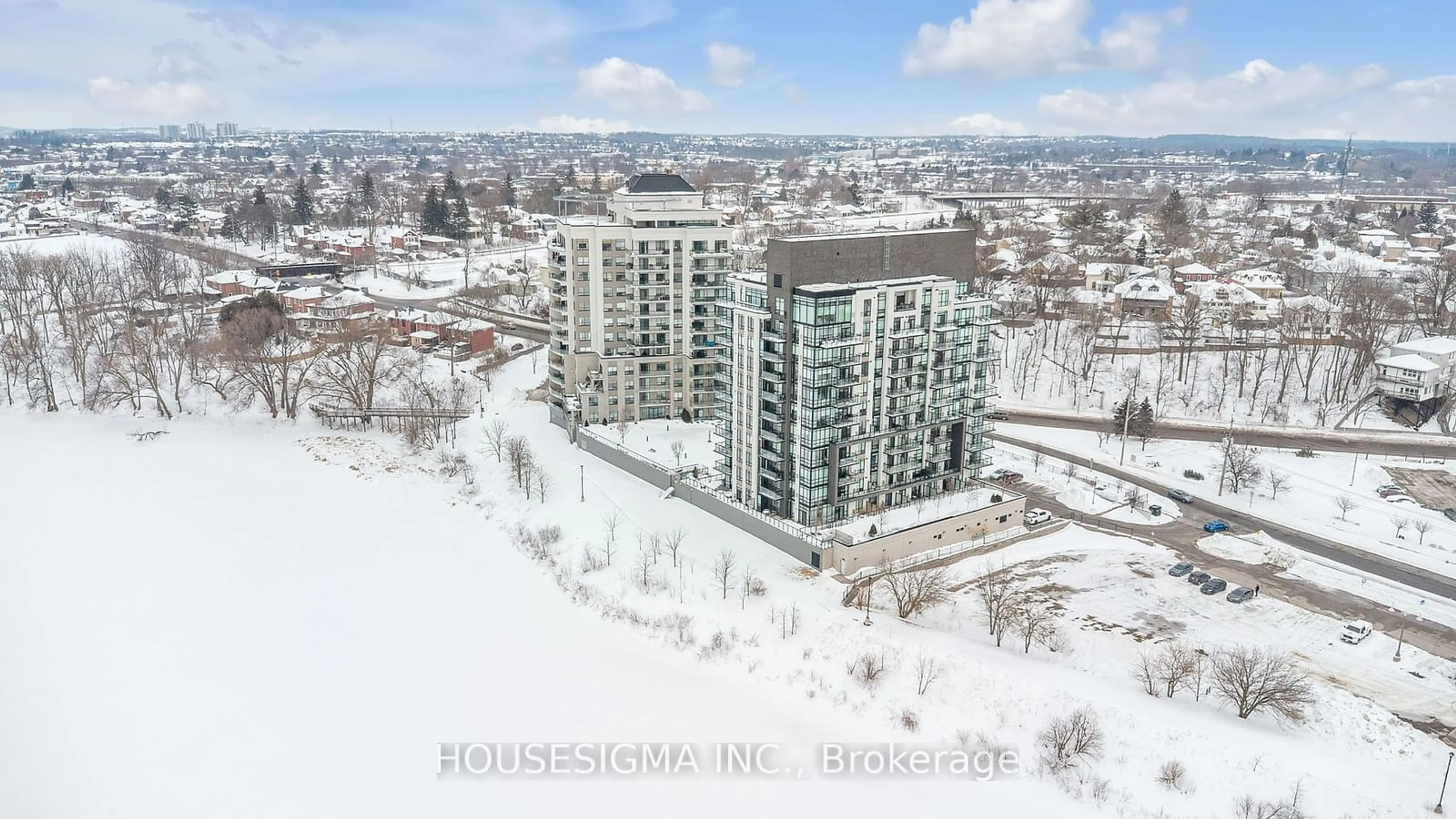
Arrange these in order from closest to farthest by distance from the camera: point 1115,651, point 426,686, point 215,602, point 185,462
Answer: point 426,686 < point 1115,651 < point 215,602 < point 185,462

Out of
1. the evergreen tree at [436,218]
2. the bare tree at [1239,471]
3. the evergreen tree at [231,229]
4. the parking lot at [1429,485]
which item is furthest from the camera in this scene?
the evergreen tree at [231,229]

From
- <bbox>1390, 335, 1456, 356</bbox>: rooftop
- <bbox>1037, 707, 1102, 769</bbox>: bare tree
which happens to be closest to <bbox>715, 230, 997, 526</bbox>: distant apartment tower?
<bbox>1037, 707, 1102, 769</bbox>: bare tree

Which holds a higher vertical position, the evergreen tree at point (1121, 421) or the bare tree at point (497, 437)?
the evergreen tree at point (1121, 421)

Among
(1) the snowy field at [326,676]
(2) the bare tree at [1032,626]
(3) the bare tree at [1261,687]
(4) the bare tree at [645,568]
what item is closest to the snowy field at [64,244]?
(1) the snowy field at [326,676]

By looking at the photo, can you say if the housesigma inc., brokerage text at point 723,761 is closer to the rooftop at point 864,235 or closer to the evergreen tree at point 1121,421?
the rooftop at point 864,235

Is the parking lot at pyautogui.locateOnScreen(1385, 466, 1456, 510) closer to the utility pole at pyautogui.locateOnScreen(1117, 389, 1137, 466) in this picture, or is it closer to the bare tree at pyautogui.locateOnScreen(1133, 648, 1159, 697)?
the utility pole at pyautogui.locateOnScreen(1117, 389, 1137, 466)

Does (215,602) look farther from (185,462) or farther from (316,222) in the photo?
(316,222)

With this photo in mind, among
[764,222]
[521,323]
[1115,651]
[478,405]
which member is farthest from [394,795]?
[764,222]
